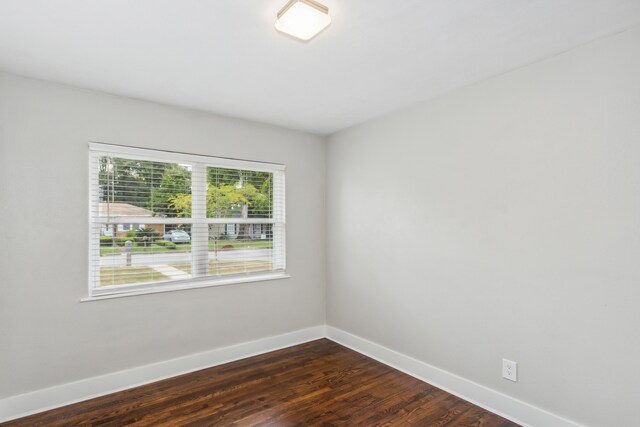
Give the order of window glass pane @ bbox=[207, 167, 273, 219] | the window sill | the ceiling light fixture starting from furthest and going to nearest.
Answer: window glass pane @ bbox=[207, 167, 273, 219] < the window sill < the ceiling light fixture

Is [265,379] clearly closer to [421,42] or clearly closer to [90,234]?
[90,234]

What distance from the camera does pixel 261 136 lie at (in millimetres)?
3730

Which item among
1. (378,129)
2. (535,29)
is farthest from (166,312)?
(535,29)

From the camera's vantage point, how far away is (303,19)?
1763 mm

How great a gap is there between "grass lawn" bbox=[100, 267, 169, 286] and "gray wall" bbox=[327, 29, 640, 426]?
215 cm

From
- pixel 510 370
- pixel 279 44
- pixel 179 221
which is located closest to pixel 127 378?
pixel 179 221

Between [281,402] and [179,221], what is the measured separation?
183 cm

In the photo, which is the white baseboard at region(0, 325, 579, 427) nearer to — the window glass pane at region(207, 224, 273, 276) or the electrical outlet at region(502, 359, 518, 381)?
the electrical outlet at region(502, 359, 518, 381)

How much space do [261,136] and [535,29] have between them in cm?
259

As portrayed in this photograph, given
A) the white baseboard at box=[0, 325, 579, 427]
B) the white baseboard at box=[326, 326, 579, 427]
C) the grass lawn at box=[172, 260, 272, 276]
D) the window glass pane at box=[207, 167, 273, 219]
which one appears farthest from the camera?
the window glass pane at box=[207, 167, 273, 219]

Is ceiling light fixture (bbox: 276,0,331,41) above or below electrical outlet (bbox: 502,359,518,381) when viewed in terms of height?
above

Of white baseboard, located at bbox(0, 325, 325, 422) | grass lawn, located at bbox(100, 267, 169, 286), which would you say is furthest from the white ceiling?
white baseboard, located at bbox(0, 325, 325, 422)

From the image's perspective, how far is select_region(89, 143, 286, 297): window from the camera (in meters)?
2.88

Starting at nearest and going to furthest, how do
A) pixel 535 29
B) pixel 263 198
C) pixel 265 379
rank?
pixel 535 29 → pixel 265 379 → pixel 263 198
